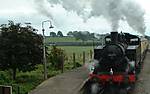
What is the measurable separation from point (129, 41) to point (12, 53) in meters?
7.35

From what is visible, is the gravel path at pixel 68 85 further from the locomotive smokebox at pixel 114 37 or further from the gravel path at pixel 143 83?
the locomotive smokebox at pixel 114 37

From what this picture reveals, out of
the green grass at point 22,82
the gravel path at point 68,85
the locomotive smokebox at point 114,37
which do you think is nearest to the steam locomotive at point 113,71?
the locomotive smokebox at point 114,37

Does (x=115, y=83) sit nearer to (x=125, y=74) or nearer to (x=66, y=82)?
(x=125, y=74)

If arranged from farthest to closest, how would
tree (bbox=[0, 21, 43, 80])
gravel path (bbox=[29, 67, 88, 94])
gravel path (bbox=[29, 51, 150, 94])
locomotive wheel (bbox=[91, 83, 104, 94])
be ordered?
tree (bbox=[0, 21, 43, 80]), locomotive wheel (bbox=[91, 83, 104, 94]), gravel path (bbox=[29, 51, 150, 94]), gravel path (bbox=[29, 67, 88, 94])

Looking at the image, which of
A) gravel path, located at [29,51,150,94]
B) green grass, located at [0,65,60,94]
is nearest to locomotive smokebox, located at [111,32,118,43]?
gravel path, located at [29,51,150,94]

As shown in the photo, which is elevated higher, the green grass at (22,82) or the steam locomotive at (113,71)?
the steam locomotive at (113,71)

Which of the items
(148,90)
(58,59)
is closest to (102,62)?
(148,90)

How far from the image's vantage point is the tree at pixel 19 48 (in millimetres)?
21766

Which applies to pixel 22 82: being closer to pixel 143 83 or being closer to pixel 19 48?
pixel 19 48

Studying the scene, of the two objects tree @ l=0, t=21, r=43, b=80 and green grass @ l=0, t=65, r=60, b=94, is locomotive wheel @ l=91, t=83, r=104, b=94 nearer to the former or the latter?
green grass @ l=0, t=65, r=60, b=94

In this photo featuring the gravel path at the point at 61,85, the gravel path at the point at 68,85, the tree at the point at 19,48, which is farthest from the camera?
the tree at the point at 19,48

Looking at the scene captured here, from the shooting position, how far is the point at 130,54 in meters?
18.7

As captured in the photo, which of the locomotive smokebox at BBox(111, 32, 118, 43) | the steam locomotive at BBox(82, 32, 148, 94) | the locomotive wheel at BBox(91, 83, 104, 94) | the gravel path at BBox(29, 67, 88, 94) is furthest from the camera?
the locomotive smokebox at BBox(111, 32, 118, 43)

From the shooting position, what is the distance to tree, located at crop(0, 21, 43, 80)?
21766mm
